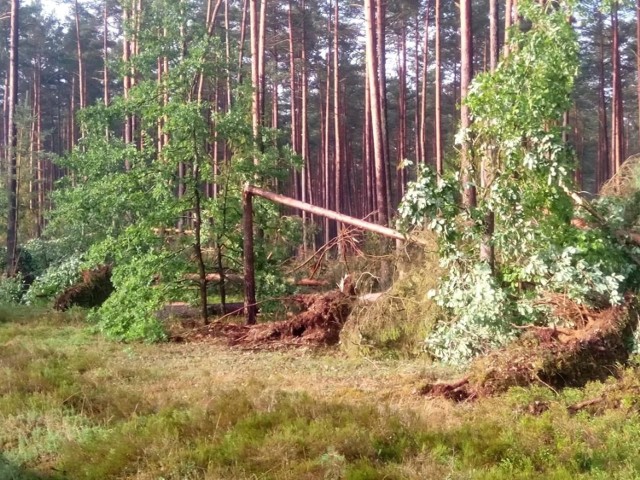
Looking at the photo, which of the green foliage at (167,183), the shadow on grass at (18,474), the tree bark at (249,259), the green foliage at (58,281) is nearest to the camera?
the shadow on grass at (18,474)

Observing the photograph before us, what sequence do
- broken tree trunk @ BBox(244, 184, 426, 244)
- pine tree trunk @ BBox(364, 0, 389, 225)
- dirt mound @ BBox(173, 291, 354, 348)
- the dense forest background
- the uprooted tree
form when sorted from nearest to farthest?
the uprooted tree → broken tree trunk @ BBox(244, 184, 426, 244) → dirt mound @ BBox(173, 291, 354, 348) → pine tree trunk @ BBox(364, 0, 389, 225) → the dense forest background

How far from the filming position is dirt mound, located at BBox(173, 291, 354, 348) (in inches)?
460

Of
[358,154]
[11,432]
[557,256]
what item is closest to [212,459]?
[11,432]

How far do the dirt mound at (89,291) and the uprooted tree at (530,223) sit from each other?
33.5 feet

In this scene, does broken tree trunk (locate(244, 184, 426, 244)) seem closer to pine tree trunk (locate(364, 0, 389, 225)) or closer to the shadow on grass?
pine tree trunk (locate(364, 0, 389, 225))

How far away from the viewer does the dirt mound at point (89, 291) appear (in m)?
16.2

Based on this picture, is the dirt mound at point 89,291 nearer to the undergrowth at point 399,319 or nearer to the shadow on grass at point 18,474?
the undergrowth at point 399,319

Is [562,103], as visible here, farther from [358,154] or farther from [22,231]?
[358,154]

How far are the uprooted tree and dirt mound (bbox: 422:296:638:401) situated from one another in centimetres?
3

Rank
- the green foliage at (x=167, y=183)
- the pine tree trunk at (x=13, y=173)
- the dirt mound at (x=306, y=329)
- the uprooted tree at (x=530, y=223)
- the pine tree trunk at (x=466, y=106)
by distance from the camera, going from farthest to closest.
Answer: the pine tree trunk at (x=13, y=173) < the green foliage at (x=167, y=183) < the dirt mound at (x=306, y=329) < the pine tree trunk at (x=466, y=106) < the uprooted tree at (x=530, y=223)

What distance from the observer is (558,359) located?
795 cm

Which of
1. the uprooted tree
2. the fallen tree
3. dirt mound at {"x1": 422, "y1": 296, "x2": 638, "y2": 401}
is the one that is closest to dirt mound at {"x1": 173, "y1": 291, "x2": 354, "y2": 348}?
the fallen tree

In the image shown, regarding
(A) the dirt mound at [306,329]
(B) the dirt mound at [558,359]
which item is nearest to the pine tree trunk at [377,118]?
(A) the dirt mound at [306,329]

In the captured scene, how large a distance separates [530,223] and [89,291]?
11.5 meters
